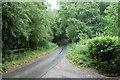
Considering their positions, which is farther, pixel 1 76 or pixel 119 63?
pixel 119 63

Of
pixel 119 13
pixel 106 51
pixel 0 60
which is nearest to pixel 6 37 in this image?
pixel 0 60

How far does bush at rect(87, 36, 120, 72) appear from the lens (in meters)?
4.87

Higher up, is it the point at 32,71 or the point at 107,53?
the point at 107,53

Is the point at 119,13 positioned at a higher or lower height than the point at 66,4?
lower

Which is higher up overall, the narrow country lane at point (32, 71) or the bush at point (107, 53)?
the bush at point (107, 53)

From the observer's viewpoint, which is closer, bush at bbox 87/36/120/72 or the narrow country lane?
the narrow country lane

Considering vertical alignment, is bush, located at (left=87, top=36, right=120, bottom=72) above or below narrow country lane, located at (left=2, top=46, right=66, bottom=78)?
above

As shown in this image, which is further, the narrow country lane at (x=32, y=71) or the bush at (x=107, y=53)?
the bush at (x=107, y=53)

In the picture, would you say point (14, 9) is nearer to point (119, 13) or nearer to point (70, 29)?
point (119, 13)

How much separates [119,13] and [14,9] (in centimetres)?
695

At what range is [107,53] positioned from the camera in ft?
16.7

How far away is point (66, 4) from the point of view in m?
14.9

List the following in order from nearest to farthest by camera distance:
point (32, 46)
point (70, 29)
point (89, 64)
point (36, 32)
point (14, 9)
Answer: point (14, 9), point (89, 64), point (36, 32), point (32, 46), point (70, 29)

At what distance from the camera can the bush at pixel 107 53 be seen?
4866mm
